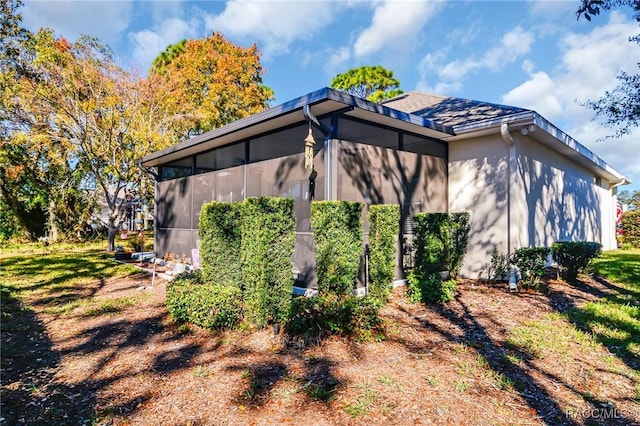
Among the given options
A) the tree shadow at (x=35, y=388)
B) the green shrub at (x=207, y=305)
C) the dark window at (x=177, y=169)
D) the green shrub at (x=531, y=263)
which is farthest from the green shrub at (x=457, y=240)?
the dark window at (x=177, y=169)

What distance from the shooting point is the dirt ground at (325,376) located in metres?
2.52

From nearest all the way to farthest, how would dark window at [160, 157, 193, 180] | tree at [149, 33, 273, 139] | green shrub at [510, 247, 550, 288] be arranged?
green shrub at [510, 247, 550, 288] < dark window at [160, 157, 193, 180] < tree at [149, 33, 273, 139]

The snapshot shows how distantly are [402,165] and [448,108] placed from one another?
121 inches

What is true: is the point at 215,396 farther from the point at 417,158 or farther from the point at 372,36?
the point at 372,36

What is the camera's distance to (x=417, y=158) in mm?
7023

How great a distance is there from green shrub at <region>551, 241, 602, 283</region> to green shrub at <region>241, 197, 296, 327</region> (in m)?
5.32

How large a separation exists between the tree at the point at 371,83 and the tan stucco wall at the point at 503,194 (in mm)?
14555

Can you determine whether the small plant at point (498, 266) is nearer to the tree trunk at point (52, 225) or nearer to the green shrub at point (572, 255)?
the green shrub at point (572, 255)

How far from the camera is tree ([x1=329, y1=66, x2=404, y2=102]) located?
2170 cm

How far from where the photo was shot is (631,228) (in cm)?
1572

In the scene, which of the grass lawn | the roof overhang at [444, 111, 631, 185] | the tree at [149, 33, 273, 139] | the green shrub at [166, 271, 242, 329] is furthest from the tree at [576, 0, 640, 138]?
the tree at [149, 33, 273, 139]

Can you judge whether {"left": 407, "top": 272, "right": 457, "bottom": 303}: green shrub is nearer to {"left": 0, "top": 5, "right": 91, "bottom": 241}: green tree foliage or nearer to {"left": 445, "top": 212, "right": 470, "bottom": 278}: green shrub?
{"left": 445, "top": 212, "right": 470, "bottom": 278}: green shrub

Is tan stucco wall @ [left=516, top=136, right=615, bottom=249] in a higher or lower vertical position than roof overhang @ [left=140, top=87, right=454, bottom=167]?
lower

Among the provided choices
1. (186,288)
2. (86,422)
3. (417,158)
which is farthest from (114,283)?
(417,158)
